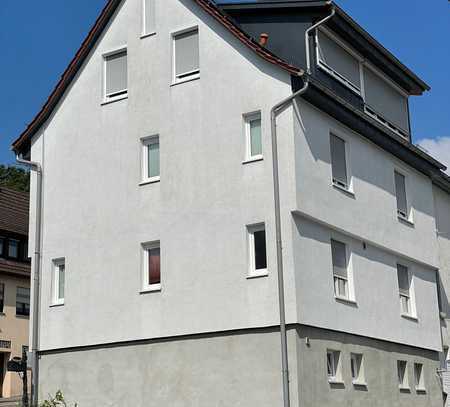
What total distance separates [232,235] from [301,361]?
3.59m

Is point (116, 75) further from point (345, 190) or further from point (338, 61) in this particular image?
point (345, 190)

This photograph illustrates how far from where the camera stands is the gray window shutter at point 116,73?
25.1 m

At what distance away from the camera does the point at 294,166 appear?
21125mm

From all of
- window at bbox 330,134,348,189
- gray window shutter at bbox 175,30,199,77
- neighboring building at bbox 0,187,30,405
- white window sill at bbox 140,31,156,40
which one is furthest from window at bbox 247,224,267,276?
neighboring building at bbox 0,187,30,405

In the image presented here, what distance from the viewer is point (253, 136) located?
22156 mm

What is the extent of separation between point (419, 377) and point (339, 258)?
5.73 meters

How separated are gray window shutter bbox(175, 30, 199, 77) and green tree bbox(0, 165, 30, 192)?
43380 millimetres

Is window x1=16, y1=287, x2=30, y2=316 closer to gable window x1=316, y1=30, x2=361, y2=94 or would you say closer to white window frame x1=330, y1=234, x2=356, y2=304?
gable window x1=316, y1=30, x2=361, y2=94

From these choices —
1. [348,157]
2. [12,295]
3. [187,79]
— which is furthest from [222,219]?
[12,295]

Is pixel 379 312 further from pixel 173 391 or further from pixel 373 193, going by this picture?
pixel 173 391

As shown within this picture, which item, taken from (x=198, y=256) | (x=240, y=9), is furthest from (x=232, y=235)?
(x=240, y=9)

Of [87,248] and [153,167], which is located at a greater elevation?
[153,167]

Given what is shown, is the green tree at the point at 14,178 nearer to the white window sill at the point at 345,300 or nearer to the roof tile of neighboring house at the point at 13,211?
the roof tile of neighboring house at the point at 13,211

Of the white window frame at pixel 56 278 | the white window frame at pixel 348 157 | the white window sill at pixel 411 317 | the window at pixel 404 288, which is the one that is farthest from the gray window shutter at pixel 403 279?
the white window frame at pixel 56 278
